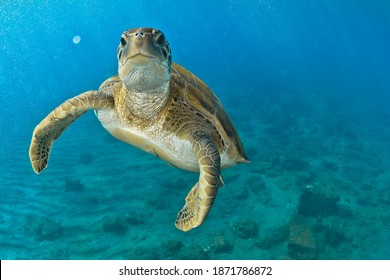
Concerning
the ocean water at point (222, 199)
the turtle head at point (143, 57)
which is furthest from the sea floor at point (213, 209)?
the turtle head at point (143, 57)

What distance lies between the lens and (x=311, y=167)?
10.3 m

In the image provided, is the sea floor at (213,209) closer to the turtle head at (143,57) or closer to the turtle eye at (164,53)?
the turtle head at (143,57)

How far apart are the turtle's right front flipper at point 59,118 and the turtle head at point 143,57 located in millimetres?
Answer: 658


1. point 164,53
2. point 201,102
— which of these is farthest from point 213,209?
point 164,53

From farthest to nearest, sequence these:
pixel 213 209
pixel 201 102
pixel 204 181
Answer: pixel 213 209 < pixel 201 102 < pixel 204 181

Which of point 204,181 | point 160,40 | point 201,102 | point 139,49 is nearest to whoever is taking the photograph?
point 139,49

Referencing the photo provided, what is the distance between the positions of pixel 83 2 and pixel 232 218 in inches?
3905

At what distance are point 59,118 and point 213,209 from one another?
4804 mm

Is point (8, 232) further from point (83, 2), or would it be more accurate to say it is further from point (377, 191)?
point (83, 2)

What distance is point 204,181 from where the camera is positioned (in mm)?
3098

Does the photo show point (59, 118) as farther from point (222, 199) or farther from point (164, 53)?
point (222, 199)

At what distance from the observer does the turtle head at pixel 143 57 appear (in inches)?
111

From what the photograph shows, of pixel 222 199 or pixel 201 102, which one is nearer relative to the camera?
pixel 201 102

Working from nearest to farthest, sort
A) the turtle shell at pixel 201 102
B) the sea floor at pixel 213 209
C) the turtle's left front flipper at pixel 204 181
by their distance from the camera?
1. the turtle's left front flipper at pixel 204 181
2. the turtle shell at pixel 201 102
3. the sea floor at pixel 213 209
